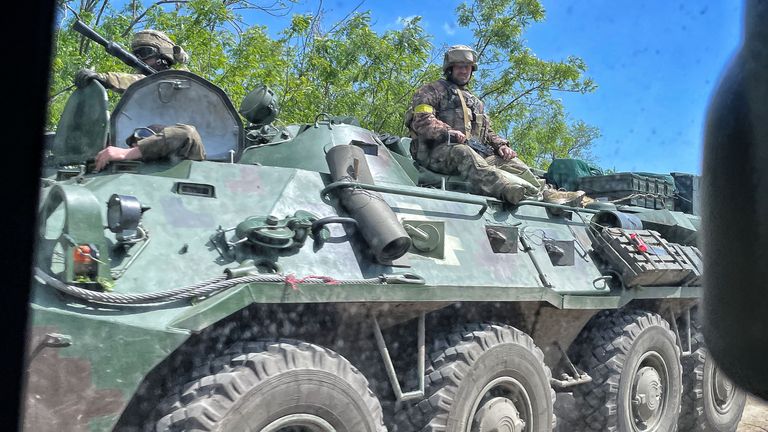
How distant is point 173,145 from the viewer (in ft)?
16.4

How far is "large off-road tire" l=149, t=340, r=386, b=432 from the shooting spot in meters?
3.93

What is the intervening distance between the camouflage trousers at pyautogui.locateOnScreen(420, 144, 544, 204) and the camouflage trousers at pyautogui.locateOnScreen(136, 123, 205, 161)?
246 centimetres

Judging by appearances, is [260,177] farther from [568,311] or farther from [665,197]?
[665,197]

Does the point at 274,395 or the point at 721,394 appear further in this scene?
the point at 721,394

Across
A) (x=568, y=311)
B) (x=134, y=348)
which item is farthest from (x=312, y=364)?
(x=568, y=311)

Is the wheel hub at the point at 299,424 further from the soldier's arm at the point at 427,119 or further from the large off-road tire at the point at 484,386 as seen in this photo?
the soldier's arm at the point at 427,119

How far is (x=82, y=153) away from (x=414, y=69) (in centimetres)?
1063

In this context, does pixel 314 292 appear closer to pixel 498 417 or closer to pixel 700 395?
pixel 498 417

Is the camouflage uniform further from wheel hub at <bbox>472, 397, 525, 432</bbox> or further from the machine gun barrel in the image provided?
the machine gun barrel

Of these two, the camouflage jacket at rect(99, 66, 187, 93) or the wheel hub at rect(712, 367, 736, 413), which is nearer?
the camouflage jacket at rect(99, 66, 187, 93)

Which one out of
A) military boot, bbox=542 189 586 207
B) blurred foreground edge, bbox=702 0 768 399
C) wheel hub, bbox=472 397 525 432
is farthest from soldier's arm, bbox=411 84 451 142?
blurred foreground edge, bbox=702 0 768 399

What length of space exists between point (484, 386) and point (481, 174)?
1.95m

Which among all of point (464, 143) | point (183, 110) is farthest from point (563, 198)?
point (183, 110)

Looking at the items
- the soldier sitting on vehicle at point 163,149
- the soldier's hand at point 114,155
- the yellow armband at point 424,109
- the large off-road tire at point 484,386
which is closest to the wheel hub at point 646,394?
the large off-road tire at point 484,386
